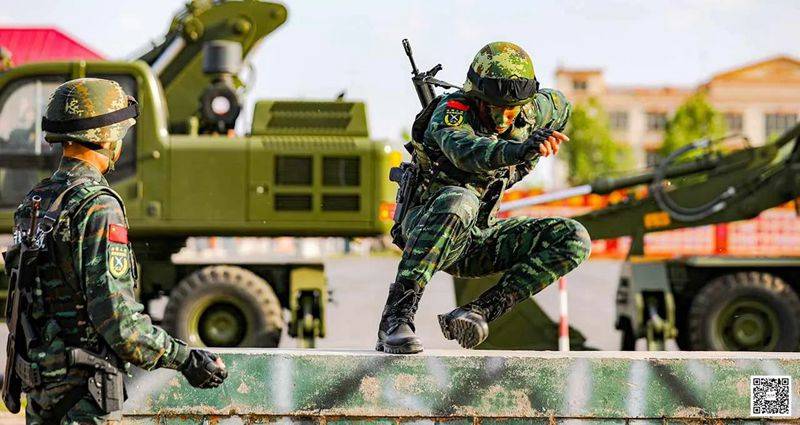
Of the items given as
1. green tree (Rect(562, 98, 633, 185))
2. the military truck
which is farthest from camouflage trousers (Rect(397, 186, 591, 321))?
green tree (Rect(562, 98, 633, 185))

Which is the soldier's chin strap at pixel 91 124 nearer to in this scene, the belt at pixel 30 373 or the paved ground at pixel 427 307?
the belt at pixel 30 373

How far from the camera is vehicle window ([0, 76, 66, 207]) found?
Answer: 10844 millimetres

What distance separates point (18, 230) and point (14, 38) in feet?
28.4

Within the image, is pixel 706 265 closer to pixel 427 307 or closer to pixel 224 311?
pixel 224 311

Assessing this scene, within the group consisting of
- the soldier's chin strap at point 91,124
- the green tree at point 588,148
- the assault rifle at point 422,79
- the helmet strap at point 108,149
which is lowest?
the helmet strap at point 108,149

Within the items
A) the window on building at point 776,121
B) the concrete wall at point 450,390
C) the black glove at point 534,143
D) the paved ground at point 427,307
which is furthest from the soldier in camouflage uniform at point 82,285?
the window on building at point 776,121

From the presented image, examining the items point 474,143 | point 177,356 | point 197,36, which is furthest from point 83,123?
point 197,36

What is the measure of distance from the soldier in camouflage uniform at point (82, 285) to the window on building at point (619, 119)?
4414 inches

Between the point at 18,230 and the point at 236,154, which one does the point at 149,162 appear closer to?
the point at 236,154

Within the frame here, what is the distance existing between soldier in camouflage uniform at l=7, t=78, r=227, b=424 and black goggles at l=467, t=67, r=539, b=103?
5.60 ft

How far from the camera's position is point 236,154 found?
10.9 m

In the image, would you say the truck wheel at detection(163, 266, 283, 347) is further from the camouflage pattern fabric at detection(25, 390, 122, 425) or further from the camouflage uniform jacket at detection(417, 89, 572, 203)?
the camouflage pattern fabric at detection(25, 390, 122, 425)

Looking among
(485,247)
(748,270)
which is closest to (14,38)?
(748,270)

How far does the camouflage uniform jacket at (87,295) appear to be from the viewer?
3586 mm
